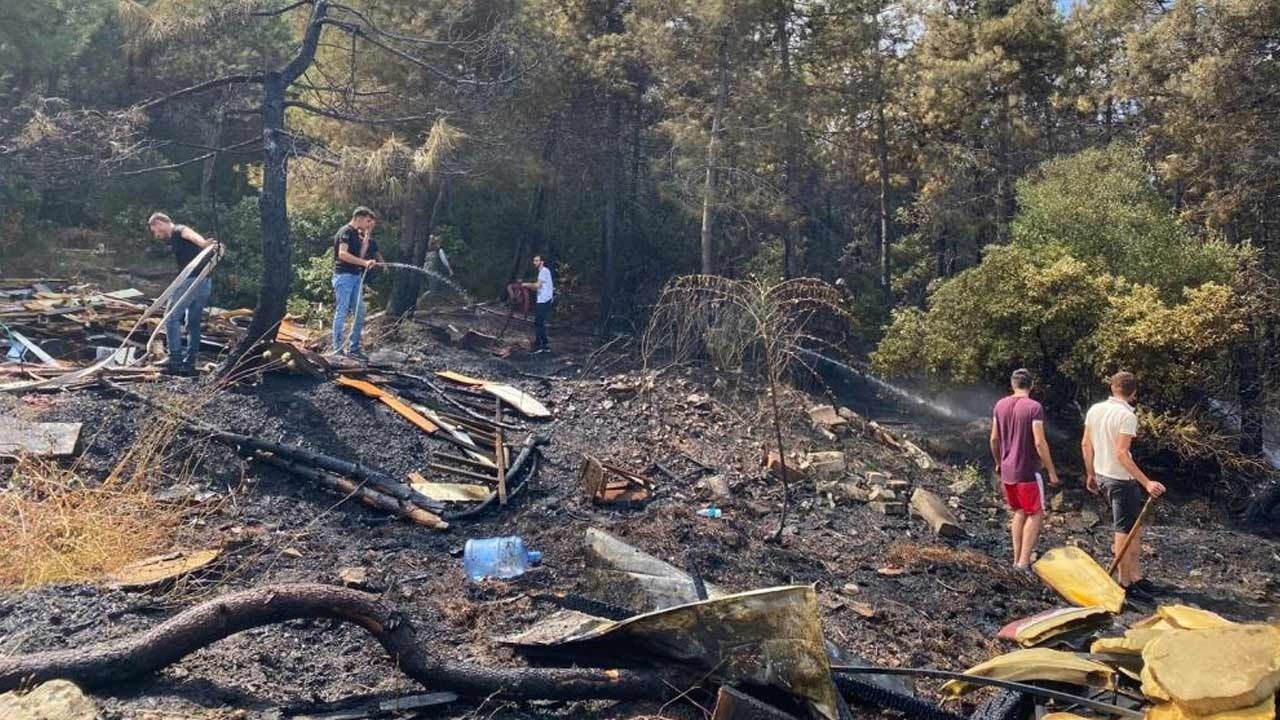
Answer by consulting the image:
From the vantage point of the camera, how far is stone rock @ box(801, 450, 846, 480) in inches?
357

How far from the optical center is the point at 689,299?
8711 millimetres

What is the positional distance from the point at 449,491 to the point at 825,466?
3.74 meters

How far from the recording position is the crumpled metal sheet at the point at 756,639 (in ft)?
13.3

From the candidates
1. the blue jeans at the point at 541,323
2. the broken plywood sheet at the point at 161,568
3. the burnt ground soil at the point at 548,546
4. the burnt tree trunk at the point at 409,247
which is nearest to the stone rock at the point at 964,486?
the burnt ground soil at the point at 548,546

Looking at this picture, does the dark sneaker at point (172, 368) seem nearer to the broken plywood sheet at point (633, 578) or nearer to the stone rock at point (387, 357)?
the stone rock at point (387, 357)

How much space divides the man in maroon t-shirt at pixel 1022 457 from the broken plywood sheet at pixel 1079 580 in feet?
1.24

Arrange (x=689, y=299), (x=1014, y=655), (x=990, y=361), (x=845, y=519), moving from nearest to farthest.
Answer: (x=1014, y=655), (x=845, y=519), (x=689, y=299), (x=990, y=361)

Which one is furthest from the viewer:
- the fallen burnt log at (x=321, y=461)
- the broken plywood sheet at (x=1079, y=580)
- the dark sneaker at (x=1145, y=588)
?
the dark sneaker at (x=1145, y=588)

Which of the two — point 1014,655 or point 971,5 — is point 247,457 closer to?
point 1014,655

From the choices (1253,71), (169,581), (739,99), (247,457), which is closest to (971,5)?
(739,99)

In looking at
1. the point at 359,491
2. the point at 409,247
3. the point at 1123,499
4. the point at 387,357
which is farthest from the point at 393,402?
the point at 409,247

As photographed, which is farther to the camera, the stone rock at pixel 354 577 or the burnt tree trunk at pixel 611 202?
the burnt tree trunk at pixel 611 202

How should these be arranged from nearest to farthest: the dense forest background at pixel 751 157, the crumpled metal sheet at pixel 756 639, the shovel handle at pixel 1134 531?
the crumpled metal sheet at pixel 756 639
the shovel handle at pixel 1134 531
the dense forest background at pixel 751 157

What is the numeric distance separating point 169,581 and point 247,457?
214 centimetres
